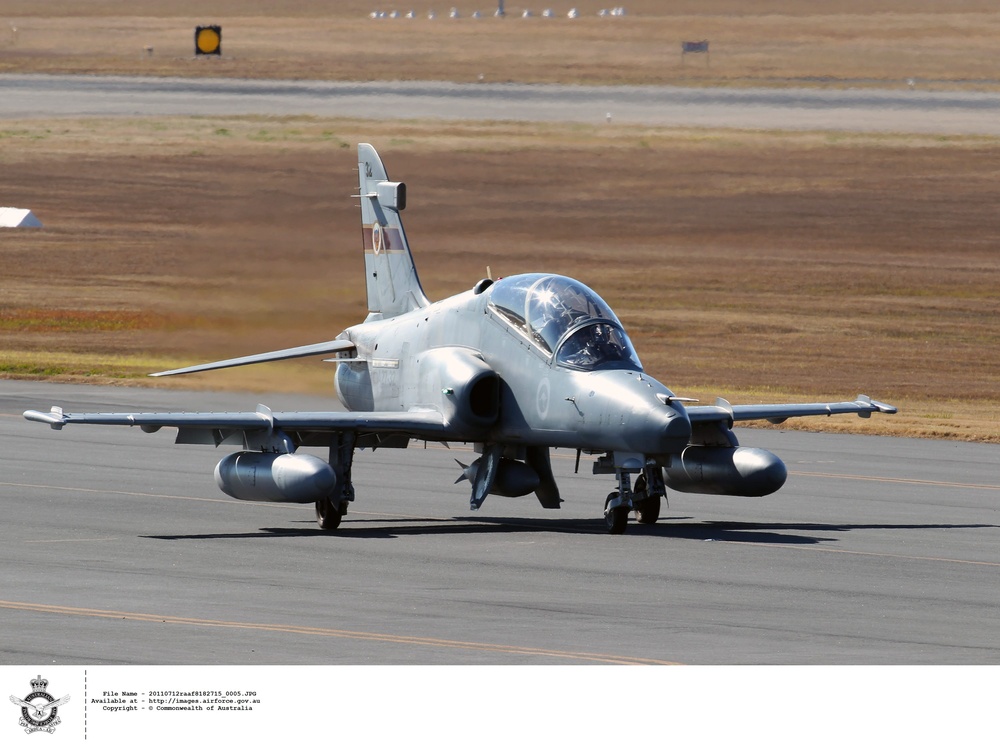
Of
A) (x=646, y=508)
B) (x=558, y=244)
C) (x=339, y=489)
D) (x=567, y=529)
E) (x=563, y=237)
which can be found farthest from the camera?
(x=563, y=237)

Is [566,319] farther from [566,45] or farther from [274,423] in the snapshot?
[566,45]

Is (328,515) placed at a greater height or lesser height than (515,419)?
lesser

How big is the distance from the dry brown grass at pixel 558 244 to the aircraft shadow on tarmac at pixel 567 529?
11665mm

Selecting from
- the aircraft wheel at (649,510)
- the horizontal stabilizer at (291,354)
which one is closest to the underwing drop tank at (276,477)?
the horizontal stabilizer at (291,354)

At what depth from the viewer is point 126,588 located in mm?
21047

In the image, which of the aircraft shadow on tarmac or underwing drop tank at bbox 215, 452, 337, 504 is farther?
the aircraft shadow on tarmac

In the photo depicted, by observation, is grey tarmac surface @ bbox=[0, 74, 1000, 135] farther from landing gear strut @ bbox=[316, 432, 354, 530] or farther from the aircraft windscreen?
landing gear strut @ bbox=[316, 432, 354, 530]

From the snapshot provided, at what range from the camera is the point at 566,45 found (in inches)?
5482

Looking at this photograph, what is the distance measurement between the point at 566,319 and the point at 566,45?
4581 inches

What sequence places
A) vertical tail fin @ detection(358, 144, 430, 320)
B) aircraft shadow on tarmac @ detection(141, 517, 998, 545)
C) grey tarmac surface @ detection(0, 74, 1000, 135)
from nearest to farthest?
aircraft shadow on tarmac @ detection(141, 517, 998, 545) < vertical tail fin @ detection(358, 144, 430, 320) < grey tarmac surface @ detection(0, 74, 1000, 135)

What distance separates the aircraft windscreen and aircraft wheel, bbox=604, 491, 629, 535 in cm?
181

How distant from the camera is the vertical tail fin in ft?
99.0

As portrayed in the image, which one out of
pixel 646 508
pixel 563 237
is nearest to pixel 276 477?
pixel 646 508

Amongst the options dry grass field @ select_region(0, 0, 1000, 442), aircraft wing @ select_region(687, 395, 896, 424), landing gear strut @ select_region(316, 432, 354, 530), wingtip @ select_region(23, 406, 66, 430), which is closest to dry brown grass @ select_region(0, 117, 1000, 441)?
dry grass field @ select_region(0, 0, 1000, 442)
